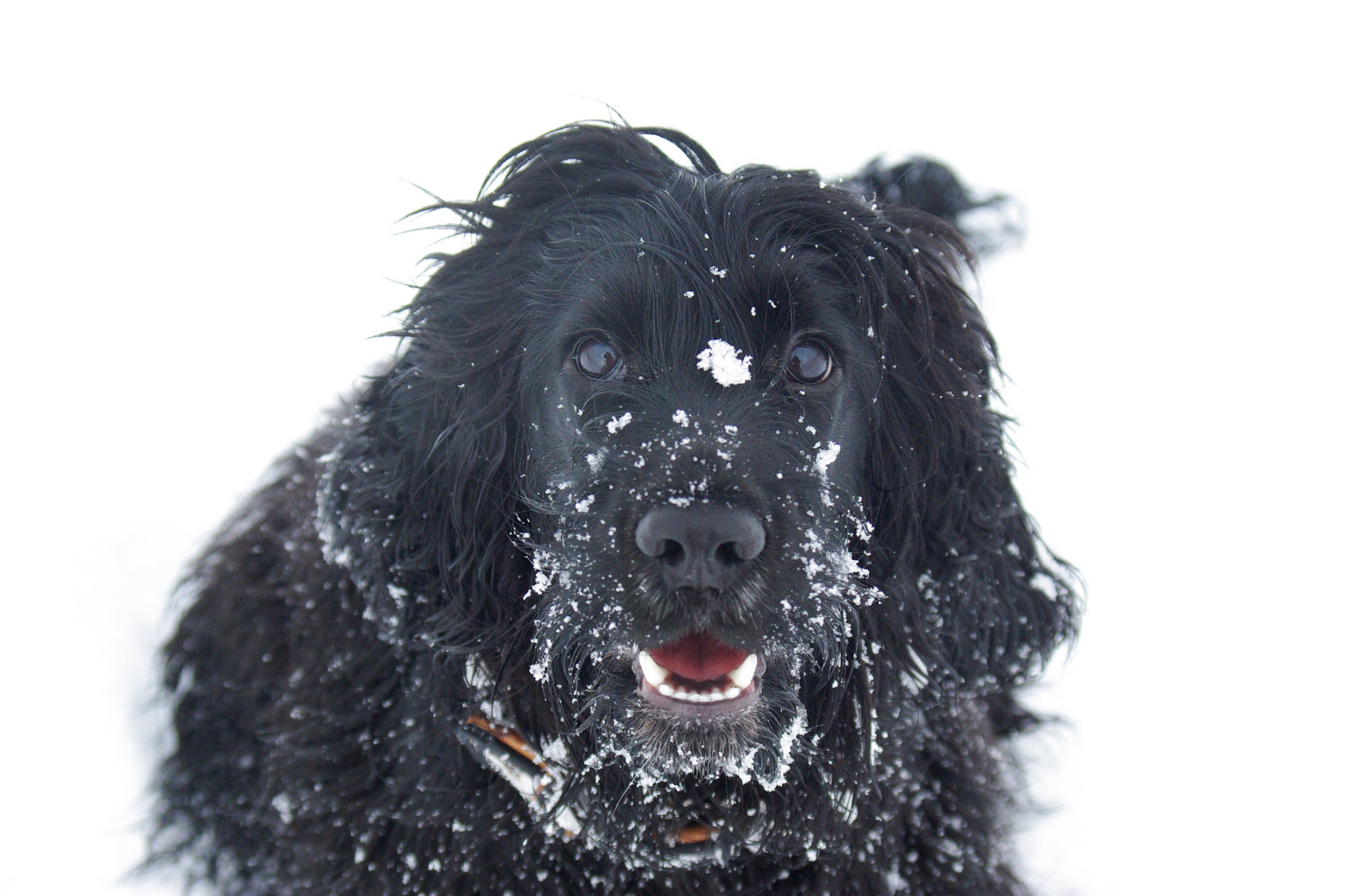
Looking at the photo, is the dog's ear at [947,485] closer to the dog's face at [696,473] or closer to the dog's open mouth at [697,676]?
the dog's face at [696,473]

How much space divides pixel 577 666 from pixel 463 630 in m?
0.37

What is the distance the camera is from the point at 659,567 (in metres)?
1.96

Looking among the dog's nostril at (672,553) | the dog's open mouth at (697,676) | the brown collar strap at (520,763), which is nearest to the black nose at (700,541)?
the dog's nostril at (672,553)

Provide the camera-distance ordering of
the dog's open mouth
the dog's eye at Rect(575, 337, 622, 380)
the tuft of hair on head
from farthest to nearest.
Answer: the tuft of hair on head → the dog's eye at Rect(575, 337, 622, 380) → the dog's open mouth

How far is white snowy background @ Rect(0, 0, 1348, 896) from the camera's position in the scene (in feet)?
11.0

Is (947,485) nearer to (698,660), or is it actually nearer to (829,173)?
(698,660)

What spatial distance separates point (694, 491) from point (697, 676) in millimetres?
469

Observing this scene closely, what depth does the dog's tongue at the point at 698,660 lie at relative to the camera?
219 centimetres

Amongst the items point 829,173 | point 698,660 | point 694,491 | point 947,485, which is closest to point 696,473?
point 694,491

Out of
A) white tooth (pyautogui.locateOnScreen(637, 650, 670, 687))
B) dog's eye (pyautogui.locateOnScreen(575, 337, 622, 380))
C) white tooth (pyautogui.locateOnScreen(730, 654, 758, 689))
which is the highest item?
dog's eye (pyautogui.locateOnScreen(575, 337, 622, 380))

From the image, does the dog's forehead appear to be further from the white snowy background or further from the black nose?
the white snowy background

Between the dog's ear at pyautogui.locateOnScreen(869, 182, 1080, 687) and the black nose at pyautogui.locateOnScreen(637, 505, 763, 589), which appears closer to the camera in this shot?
the black nose at pyautogui.locateOnScreen(637, 505, 763, 589)

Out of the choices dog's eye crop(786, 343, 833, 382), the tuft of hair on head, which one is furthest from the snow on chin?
the tuft of hair on head

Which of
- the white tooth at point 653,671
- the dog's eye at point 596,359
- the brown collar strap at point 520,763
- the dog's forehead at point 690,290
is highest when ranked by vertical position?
the dog's forehead at point 690,290
